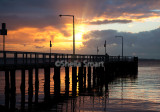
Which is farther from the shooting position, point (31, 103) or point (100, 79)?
point (100, 79)

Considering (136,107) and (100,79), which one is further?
(100,79)

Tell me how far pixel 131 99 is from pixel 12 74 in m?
10.6

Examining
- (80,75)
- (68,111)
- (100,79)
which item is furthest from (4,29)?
(100,79)

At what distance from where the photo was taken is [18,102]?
27219 mm

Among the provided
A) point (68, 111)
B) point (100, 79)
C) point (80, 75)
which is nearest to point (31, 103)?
point (68, 111)

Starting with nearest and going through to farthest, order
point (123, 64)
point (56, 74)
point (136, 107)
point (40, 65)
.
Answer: point (136, 107), point (40, 65), point (56, 74), point (123, 64)

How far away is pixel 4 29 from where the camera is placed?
26.3 meters

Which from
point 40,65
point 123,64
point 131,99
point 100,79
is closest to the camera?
point 131,99

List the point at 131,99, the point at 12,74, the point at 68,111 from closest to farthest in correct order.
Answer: the point at 68,111, the point at 12,74, the point at 131,99

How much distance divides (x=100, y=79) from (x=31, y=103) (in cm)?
2536

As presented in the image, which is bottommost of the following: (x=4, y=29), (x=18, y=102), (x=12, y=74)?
(x=18, y=102)

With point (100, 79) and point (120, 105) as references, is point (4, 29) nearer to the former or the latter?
point (120, 105)

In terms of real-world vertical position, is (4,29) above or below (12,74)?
above

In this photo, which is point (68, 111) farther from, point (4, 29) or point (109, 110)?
point (4, 29)
